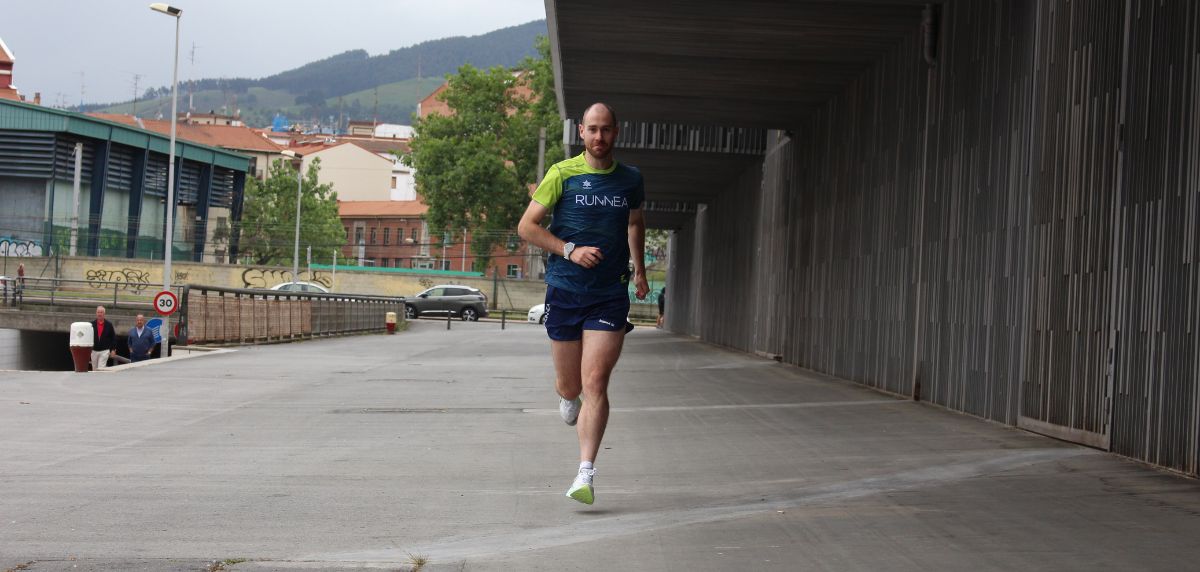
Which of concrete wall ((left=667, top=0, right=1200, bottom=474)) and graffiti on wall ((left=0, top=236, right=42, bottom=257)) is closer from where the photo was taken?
concrete wall ((left=667, top=0, right=1200, bottom=474))

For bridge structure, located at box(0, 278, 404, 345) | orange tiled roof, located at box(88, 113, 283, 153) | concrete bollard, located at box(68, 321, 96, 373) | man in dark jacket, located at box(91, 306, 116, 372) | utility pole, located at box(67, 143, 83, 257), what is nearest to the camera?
concrete bollard, located at box(68, 321, 96, 373)

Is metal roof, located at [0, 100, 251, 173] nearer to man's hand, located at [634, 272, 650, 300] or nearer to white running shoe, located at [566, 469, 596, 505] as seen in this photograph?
man's hand, located at [634, 272, 650, 300]

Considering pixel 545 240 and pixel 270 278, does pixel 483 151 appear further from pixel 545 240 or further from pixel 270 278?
pixel 545 240

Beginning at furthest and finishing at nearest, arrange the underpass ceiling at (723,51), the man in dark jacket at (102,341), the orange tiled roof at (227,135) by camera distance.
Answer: the orange tiled roof at (227,135)
the man in dark jacket at (102,341)
the underpass ceiling at (723,51)

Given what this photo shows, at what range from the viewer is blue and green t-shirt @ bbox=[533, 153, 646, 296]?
21.6ft

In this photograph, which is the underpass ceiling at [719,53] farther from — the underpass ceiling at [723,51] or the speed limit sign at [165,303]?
the speed limit sign at [165,303]

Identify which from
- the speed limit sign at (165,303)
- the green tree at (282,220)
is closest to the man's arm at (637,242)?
the speed limit sign at (165,303)

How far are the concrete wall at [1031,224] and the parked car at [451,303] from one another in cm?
3852

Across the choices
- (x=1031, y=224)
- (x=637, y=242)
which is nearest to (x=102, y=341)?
(x=1031, y=224)

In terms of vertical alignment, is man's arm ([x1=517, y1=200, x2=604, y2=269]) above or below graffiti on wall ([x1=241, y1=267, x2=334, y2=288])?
above

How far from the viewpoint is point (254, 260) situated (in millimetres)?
91438

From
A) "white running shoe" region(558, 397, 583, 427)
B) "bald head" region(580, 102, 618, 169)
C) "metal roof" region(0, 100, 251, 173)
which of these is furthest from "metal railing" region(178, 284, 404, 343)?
"metal roof" region(0, 100, 251, 173)

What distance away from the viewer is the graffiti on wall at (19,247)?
202ft

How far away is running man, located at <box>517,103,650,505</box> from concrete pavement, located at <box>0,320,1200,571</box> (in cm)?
63
